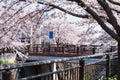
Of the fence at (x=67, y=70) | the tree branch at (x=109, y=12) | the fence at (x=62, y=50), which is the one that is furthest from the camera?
the fence at (x=62, y=50)

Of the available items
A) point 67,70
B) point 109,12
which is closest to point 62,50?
point 67,70

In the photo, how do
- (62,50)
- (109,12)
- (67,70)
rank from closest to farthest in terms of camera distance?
1. (109,12)
2. (67,70)
3. (62,50)

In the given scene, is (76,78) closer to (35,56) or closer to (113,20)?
(113,20)

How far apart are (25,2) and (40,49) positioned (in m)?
32.3

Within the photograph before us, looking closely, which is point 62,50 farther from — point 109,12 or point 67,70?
point 109,12

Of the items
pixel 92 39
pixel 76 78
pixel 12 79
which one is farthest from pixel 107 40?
pixel 12 79

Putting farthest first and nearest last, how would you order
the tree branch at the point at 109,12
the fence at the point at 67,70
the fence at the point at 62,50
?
the fence at the point at 62,50, the tree branch at the point at 109,12, the fence at the point at 67,70

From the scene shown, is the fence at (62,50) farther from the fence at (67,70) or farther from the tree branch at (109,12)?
the tree branch at (109,12)

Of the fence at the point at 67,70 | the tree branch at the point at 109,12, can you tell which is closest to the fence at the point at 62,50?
the fence at the point at 67,70

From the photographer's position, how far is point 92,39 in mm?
25156

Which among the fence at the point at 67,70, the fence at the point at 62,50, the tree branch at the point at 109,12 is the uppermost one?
the tree branch at the point at 109,12

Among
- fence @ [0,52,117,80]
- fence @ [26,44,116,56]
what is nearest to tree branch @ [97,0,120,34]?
fence @ [0,52,117,80]

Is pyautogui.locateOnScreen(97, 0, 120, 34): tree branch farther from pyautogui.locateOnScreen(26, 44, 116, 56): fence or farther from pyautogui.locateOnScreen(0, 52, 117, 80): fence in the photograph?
pyautogui.locateOnScreen(26, 44, 116, 56): fence

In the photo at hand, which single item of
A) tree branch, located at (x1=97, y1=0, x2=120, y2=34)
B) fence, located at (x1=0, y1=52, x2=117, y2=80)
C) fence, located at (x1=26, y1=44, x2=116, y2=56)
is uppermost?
tree branch, located at (x1=97, y1=0, x2=120, y2=34)
